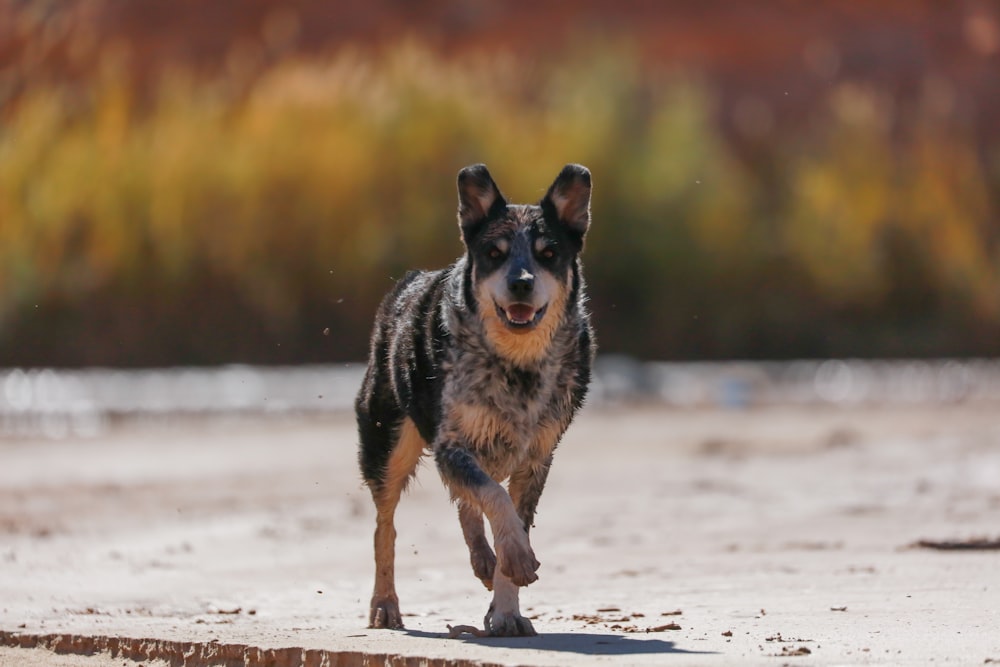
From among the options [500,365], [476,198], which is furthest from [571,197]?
[500,365]

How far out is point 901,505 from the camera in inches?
563

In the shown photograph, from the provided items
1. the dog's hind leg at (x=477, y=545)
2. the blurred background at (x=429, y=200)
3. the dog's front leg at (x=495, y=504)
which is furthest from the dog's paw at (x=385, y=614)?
the blurred background at (x=429, y=200)

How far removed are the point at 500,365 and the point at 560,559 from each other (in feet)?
12.0

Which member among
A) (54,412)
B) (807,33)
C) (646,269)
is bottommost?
(54,412)

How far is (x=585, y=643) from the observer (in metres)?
7.68

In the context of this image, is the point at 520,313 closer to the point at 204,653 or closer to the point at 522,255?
the point at 522,255

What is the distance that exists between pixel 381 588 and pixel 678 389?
2817cm

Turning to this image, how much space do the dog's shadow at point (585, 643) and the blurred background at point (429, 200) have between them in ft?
99.4

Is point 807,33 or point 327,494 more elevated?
point 807,33

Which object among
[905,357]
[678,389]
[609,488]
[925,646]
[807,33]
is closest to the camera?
[925,646]

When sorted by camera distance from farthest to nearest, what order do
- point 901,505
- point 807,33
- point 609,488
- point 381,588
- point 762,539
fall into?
point 807,33, point 609,488, point 901,505, point 762,539, point 381,588

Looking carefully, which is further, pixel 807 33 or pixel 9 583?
pixel 807 33

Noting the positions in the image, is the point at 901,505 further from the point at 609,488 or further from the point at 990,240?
the point at 990,240

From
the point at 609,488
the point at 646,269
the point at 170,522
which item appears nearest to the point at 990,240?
the point at 646,269
